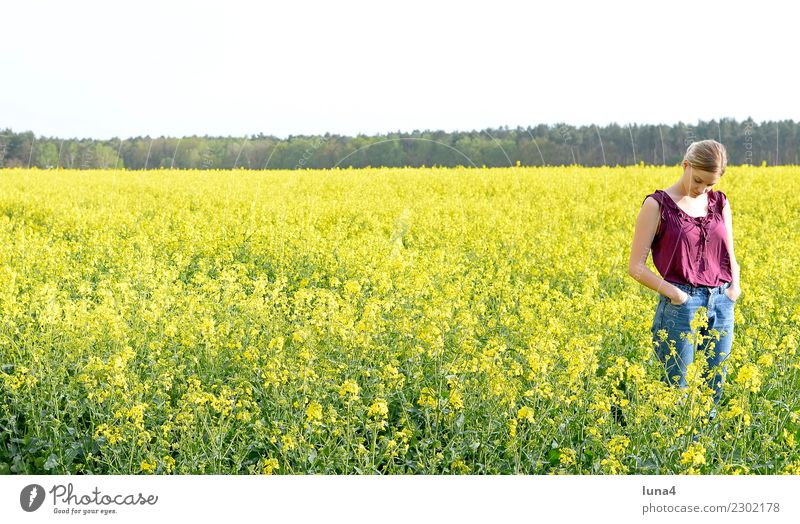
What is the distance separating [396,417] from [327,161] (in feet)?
18.7

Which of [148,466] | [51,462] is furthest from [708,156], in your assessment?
[51,462]

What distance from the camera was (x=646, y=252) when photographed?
423 cm

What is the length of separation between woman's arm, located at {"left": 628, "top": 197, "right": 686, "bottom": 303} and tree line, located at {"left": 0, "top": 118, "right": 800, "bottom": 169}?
20.8 feet

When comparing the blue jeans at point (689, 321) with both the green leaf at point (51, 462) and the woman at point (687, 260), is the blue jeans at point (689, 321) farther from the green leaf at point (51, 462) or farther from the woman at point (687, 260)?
the green leaf at point (51, 462)

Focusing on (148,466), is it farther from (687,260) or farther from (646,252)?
(687,260)

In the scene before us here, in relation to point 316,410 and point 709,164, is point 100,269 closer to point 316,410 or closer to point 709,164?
point 316,410

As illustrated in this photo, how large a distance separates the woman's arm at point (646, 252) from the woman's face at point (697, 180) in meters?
0.19

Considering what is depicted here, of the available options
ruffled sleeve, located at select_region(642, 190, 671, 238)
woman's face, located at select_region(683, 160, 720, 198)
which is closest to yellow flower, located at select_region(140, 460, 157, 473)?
ruffled sleeve, located at select_region(642, 190, 671, 238)

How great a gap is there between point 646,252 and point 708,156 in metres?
0.57

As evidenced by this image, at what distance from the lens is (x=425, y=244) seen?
968cm

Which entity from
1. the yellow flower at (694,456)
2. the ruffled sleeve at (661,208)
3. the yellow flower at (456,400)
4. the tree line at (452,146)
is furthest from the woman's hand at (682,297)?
the tree line at (452,146)

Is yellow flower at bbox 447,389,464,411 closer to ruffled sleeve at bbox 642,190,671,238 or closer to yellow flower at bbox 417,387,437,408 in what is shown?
yellow flower at bbox 417,387,437,408

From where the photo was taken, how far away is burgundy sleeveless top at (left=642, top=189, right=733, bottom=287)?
420 cm

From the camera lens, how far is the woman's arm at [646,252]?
412 centimetres
